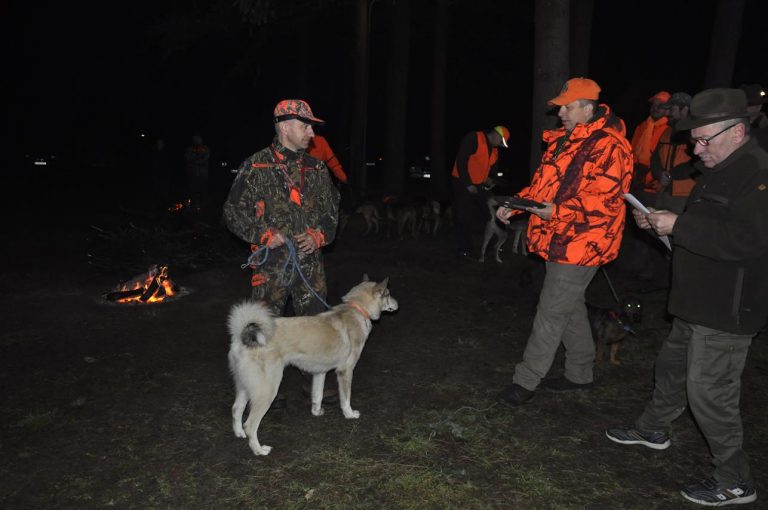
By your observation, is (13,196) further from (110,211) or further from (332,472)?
(332,472)

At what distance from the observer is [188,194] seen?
39.3ft

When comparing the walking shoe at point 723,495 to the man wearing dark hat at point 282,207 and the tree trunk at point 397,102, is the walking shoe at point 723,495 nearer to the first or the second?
the man wearing dark hat at point 282,207

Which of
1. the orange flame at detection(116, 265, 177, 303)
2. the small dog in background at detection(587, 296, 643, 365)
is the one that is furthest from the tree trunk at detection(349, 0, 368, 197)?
the small dog in background at detection(587, 296, 643, 365)

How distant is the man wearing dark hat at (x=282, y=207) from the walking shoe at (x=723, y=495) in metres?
3.13

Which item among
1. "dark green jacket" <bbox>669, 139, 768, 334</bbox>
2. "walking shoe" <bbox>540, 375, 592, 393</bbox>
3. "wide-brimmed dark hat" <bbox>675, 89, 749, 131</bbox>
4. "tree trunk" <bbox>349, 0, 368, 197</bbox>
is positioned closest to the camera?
"dark green jacket" <bbox>669, 139, 768, 334</bbox>

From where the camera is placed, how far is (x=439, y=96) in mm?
18625

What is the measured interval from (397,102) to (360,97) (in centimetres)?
140

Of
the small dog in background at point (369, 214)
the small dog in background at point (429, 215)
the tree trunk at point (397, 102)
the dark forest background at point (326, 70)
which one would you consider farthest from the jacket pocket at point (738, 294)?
the tree trunk at point (397, 102)

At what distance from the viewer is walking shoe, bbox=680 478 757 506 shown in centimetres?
320

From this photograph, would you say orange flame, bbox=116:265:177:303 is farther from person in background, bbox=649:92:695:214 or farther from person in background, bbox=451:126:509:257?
person in background, bbox=649:92:695:214

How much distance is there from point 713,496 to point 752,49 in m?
34.4

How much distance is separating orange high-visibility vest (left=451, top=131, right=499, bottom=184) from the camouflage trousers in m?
5.76

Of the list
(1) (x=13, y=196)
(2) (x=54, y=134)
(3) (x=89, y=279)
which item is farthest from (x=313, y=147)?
(2) (x=54, y=134)

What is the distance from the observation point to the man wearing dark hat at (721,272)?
2859mm
